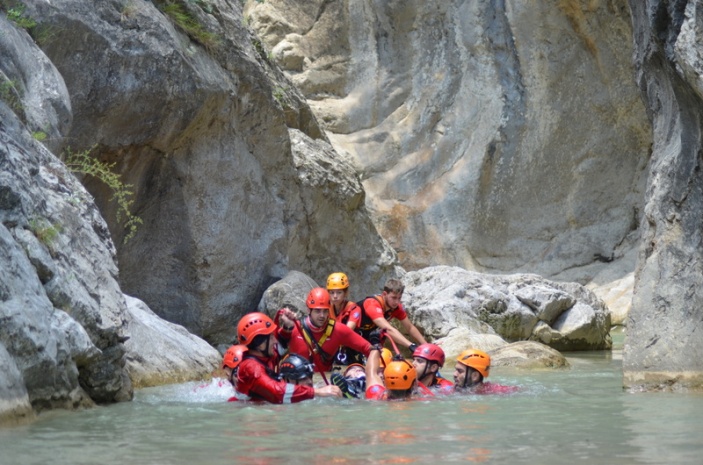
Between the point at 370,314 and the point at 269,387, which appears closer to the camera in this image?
the point at 269,387

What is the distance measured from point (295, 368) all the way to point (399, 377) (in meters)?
0.92

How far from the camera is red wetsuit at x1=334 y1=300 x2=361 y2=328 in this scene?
445 inches

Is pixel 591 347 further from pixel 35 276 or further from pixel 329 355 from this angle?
pixel 35 276

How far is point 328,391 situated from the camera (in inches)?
365

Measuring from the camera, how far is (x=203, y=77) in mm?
14531

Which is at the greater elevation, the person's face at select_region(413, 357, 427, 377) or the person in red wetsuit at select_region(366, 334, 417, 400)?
the person's face at select_region(413, 357, 427, 377)

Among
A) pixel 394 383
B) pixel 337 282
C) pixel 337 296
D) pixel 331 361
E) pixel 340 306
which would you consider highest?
pixel 337 282

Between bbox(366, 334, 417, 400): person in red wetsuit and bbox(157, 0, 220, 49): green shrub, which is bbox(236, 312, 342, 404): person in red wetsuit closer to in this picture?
bbox(366, 334, 417, 400): person in red wetsuit

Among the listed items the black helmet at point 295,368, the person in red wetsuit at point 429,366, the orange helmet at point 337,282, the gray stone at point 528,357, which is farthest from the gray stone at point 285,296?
the black helmet at point 295,368

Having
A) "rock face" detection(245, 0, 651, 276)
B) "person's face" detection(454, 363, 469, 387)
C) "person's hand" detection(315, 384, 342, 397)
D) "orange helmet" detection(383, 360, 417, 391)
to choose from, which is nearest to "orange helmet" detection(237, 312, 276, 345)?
"person's hand" detection(315, 384, 342, 397)

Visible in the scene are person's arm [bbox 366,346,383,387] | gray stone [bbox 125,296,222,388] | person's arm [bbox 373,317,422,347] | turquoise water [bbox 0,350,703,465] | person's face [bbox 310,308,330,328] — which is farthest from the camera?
person's arm [bbox 373,317,422,347]

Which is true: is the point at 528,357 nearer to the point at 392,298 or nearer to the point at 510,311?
the point at 392,298

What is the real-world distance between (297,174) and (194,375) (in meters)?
6.42

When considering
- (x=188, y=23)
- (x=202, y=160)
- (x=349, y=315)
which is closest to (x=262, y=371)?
(x=349, y=315)
